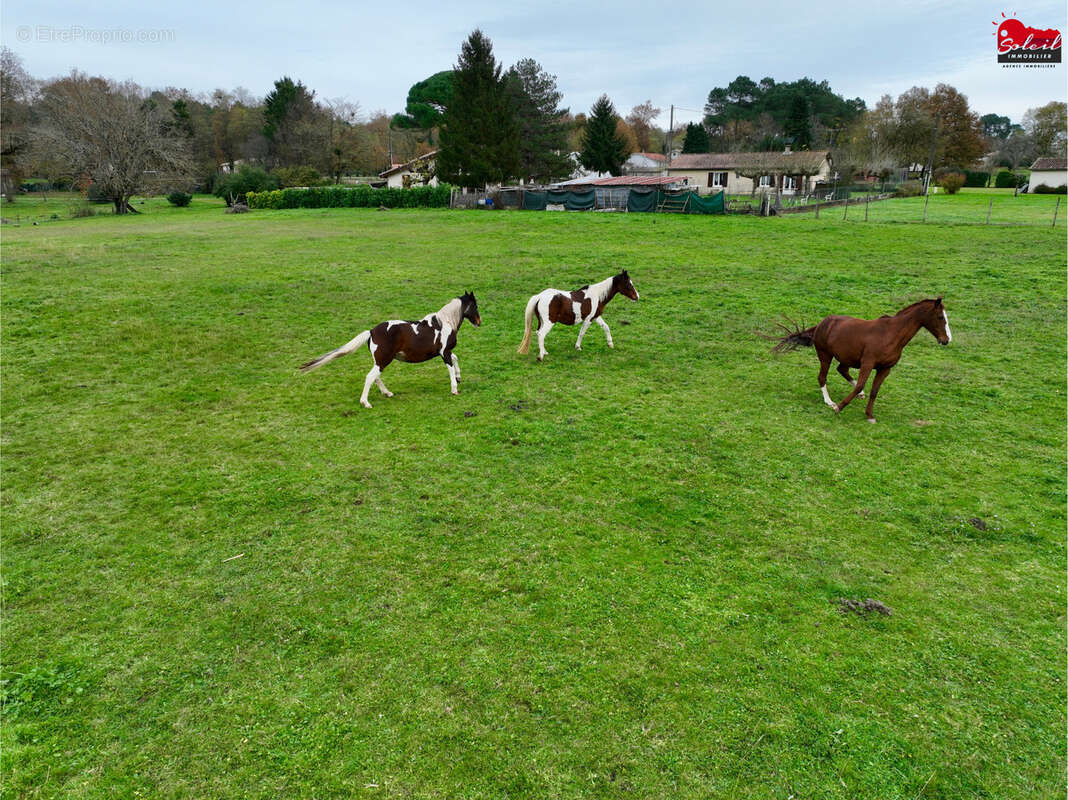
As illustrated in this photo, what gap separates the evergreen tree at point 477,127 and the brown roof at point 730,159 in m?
25.6

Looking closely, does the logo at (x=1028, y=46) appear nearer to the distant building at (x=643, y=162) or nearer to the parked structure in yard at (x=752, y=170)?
the parked structure in yard at (x=752, y=170)

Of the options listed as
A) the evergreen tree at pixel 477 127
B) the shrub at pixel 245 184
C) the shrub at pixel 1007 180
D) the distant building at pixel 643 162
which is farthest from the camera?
the distant building at pixel 643 162

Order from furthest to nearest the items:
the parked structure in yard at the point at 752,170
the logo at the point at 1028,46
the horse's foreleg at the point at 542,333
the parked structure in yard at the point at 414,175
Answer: the parked structure in yard at the point at 414,175 < the parked structure in yard at the point at 752,170 < the logo at the point at 1028,46 < the horse's foreleg at the point at 542,333

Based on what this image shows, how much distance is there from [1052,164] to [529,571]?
3239 inches

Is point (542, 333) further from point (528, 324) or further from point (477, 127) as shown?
point (477, 127)

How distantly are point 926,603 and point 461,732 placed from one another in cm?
459

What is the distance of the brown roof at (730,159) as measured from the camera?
56866mm

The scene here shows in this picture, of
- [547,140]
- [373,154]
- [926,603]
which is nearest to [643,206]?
[547,140]

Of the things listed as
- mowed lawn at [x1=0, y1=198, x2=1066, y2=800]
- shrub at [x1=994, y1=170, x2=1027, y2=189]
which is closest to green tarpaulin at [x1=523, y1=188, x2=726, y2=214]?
mowed lawn at [x1=0, y1=198, x2=1066, y2=800]

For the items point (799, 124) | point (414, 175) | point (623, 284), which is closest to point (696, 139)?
point (799, 124)

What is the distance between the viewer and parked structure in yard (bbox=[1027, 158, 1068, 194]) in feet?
196

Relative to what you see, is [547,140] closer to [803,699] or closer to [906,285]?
[906,285]

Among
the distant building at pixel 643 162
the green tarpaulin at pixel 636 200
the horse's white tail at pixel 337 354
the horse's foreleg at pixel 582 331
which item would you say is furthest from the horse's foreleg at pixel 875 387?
the distant building at pixel 643 162

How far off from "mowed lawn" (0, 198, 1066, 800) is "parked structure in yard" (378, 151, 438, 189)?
178ft
